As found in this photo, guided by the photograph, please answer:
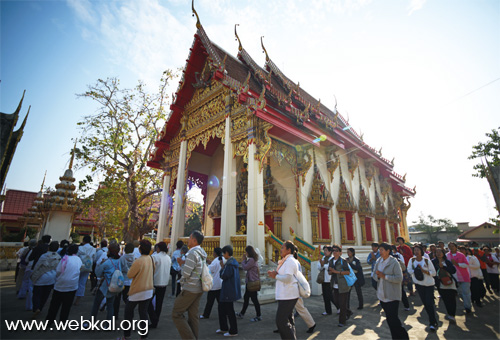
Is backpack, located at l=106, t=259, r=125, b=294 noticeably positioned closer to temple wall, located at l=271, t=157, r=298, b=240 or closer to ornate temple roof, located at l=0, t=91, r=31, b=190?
ornate temple roof, located at l=0, t=91, r=31, b=190

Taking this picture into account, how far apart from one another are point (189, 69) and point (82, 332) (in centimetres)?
962

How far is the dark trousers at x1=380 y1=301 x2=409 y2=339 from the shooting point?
119 inches

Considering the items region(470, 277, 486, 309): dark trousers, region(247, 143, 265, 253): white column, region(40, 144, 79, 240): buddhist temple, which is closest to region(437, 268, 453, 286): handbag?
region(470, 277, 486, 309): dark trousers

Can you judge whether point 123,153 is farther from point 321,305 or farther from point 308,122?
point 321,305

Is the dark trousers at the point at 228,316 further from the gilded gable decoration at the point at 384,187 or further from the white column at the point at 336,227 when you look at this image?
the gilded gable decoration at the point at 384,187

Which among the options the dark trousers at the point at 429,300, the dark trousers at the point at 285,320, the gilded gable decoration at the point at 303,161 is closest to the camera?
the dark trousers at the point at 285,320

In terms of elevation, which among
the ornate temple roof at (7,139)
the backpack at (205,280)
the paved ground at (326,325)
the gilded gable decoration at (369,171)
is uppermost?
the gilded gable decoration at (369,171)

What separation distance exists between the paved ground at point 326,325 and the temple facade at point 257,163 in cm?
234

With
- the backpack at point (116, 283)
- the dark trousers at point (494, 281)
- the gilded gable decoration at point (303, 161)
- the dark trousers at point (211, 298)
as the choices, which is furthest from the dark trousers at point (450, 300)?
the backpack at point (116, 283)

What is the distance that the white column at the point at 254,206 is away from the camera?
705 cm

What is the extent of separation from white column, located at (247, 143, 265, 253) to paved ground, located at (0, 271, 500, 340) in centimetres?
186

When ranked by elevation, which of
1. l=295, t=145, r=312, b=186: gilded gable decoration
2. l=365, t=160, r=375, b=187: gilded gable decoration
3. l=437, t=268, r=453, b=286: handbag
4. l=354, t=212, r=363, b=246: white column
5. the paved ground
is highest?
l=365, t=160, r=375, b=187: gilded gable decoration

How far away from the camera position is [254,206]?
24.0 ft

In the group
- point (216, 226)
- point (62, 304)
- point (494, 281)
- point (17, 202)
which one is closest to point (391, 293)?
point (62, 304)
